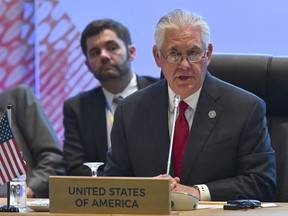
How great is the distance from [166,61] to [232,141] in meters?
0.48

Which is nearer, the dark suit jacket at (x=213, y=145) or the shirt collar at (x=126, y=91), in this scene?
the dark suit jacket at (x=213, y=145)

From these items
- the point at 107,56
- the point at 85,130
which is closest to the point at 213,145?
the point at 85,130

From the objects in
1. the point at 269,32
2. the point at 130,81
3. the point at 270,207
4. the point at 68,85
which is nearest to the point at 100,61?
the point at 130,81

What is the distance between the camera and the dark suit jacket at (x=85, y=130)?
5.43 metres

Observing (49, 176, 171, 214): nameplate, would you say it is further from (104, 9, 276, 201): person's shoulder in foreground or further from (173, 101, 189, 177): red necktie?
(173, 101, 189, 177): red necktie

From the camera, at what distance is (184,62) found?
383 centimetres

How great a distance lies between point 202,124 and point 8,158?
1.00m

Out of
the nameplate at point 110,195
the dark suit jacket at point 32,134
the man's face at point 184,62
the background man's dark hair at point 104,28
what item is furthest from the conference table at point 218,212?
the background man's dark hair at point 104,28

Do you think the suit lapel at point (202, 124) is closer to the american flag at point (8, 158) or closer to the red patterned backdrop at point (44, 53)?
the american flag at point (8, 158)

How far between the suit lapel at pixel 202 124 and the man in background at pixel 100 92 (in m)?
1.62

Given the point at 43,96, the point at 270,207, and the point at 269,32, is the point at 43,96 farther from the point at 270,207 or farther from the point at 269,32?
the point at 270,207

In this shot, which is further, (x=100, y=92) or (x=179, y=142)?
(x=100, y=92)

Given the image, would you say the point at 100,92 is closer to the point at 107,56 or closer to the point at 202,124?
the point at 107,56

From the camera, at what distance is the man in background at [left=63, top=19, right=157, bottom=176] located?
18.0ft
